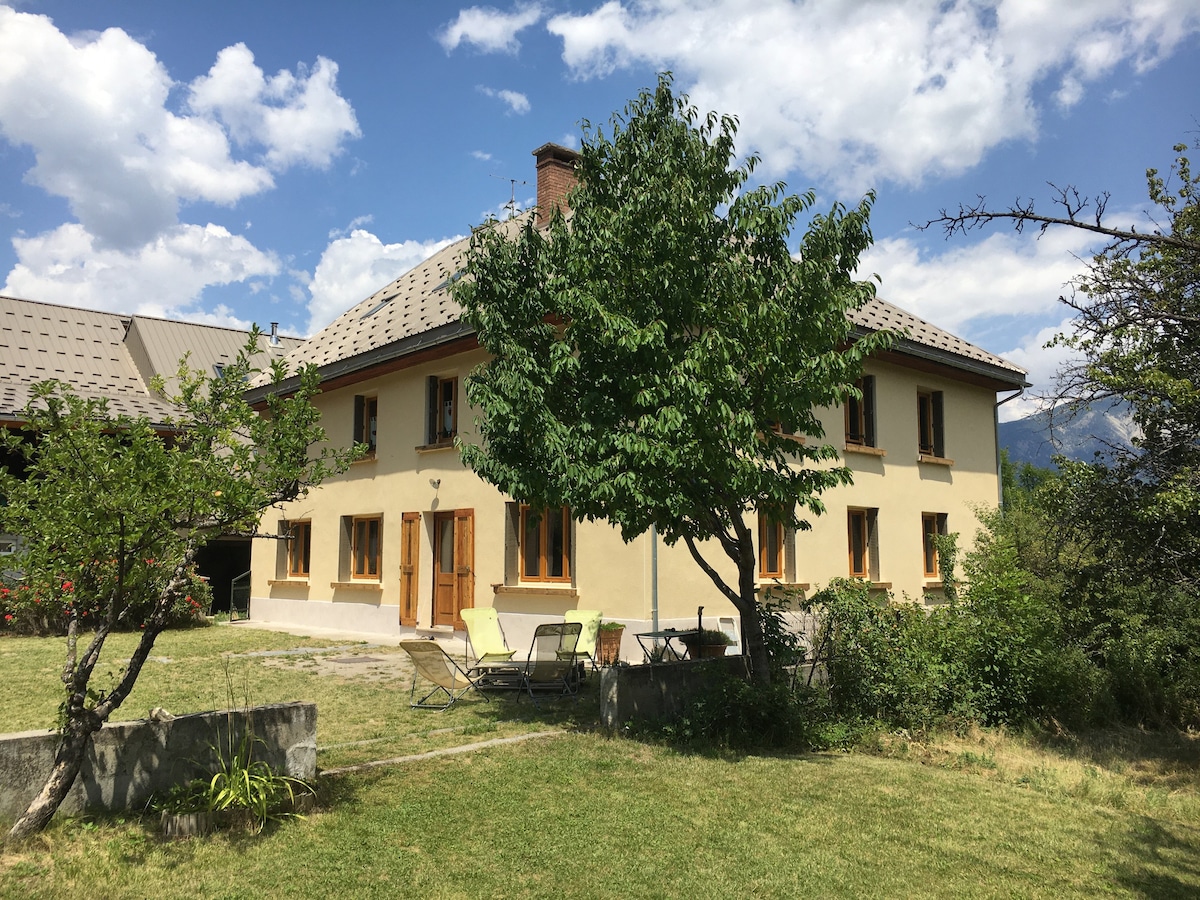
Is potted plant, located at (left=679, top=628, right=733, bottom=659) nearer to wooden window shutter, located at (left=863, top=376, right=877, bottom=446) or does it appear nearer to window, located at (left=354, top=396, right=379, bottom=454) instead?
wooden window shutter, located at (left=863, top=376, right=877, bottom=446)

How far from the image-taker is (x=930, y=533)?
16844mm

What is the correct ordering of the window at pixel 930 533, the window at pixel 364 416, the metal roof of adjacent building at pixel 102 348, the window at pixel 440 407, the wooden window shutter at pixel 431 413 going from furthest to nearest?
the metal roof of adjacent building at pixel 102 348 < the window at pixel 364 416 < the window at pixel 930 533 < the wooden window shutter at pixel 431 413 < the window at pixel 440 407

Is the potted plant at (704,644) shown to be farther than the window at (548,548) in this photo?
No

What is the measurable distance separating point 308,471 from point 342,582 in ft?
39.0

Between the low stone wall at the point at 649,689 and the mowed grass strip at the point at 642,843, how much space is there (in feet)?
3.48

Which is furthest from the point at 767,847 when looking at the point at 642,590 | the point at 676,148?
the point at 642,590

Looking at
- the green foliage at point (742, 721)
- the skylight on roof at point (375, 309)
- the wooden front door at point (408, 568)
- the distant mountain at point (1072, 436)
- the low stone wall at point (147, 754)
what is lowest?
the green foliage at point (742, 721)

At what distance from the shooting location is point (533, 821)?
5.41 meters

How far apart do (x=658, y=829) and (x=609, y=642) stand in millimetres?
6431

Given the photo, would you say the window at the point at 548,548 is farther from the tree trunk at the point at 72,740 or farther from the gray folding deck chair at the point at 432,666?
the tree trunk at the point at 72,740

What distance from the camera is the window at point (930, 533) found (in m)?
16.7

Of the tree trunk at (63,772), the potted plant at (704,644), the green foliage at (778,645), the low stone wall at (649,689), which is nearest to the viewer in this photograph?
the tree trunk at (63,772)

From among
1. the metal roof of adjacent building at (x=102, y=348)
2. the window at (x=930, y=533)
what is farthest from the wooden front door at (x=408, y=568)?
the window at (x=930, y=533)

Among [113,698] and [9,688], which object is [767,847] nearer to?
[113,698]
